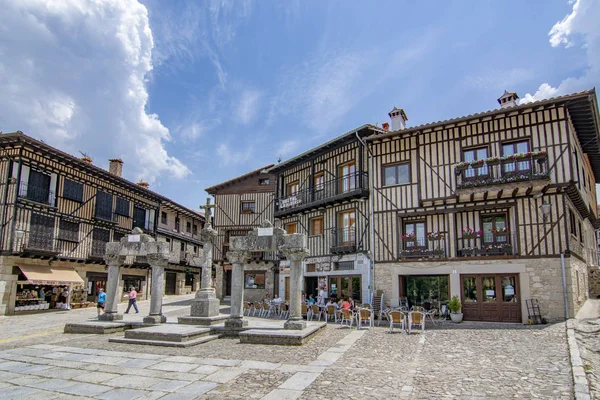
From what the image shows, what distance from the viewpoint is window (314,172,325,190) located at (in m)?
20.7

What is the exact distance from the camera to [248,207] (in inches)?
1070

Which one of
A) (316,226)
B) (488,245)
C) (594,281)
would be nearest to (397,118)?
(316,226)

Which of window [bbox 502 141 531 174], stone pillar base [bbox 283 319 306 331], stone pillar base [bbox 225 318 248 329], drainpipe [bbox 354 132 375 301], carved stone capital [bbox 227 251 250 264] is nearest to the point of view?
stone pillar base [bbox 283 319 306 331]

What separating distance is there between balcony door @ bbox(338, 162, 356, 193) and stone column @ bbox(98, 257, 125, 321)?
33.8 ft

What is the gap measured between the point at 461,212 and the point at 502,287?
310cm

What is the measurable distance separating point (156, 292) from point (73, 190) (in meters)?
13.2

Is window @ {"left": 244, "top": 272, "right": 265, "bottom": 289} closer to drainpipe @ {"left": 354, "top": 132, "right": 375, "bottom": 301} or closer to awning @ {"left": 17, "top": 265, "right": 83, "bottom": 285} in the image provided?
awning @ {"left": 17, "top": 265, "right": 83, "bottom": 285}

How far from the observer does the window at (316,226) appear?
67.7 feet

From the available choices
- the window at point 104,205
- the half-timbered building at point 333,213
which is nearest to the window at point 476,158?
the half-timbered building at point 333,213

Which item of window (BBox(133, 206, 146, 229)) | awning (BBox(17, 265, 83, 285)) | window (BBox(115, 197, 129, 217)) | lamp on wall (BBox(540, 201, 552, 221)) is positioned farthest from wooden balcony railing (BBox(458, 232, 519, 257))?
window (BBox(133, 206, 146, 229))

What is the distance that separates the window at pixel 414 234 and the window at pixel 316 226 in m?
4.96

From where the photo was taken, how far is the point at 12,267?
1908 cm

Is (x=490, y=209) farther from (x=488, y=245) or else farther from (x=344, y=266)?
(x=344, y=266)

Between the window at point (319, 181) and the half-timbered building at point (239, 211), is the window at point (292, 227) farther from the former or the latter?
the half-timbered building at point (239, 211)
